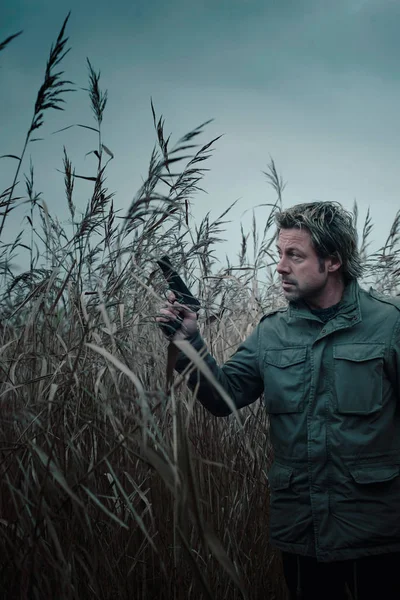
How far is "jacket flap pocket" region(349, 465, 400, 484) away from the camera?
71.8 inches

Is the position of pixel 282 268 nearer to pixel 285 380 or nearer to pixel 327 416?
pixel 285 380

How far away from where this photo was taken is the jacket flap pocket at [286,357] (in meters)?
2.07

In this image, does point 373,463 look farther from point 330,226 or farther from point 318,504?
point 330,226

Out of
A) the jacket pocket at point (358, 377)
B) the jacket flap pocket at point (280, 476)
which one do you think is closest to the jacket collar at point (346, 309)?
the jacket pocket at point (358, 377)

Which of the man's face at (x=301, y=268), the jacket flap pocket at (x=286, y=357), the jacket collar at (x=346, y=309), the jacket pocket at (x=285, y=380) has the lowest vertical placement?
the jacket pocket at (x=285, y=380)

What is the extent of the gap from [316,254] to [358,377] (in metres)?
0.56

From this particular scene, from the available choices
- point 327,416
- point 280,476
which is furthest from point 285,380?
point 280,476

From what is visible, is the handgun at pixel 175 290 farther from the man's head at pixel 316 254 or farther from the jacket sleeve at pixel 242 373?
the man's head at pixel 316 254

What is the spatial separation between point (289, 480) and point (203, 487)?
0.31 meters

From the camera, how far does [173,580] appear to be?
67.9 inches

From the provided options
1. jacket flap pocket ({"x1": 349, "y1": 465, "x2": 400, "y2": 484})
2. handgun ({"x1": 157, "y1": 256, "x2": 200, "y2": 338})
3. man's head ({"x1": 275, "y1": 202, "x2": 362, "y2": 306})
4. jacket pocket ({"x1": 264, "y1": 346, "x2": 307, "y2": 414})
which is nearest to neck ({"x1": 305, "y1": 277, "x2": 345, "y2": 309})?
man's head ({"x1": 275, "y1": 202, "x2": 362, "y2": 306})

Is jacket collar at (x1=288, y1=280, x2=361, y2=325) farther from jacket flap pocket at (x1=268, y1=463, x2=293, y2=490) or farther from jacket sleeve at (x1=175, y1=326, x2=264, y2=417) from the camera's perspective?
jacket flap pocket at (x1=268, y1=463, x2=293, y2=490)

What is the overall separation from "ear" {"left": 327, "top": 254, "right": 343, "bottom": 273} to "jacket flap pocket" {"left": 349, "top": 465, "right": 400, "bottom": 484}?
2.62 ft

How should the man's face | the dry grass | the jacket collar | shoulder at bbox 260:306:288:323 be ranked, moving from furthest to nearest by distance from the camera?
shoulder at bbox 260:306:288:323 → the man's face → the jacket collar → the dry grass
